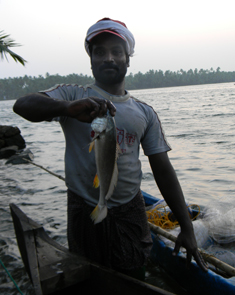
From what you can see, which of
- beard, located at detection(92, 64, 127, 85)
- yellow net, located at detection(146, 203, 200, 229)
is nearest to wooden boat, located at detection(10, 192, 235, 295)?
beard, located at detection(92, 64, 127, 85)

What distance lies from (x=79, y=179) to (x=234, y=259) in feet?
10.3

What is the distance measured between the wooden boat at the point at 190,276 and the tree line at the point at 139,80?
14357cm

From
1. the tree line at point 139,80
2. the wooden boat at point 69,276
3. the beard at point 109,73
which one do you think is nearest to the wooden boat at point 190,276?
the wooden boat at point 69,276

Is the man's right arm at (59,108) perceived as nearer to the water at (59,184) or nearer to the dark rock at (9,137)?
the water at (59,184)

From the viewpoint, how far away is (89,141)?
263 cm

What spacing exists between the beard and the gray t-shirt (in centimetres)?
10

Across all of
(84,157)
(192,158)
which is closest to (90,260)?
(84,157)

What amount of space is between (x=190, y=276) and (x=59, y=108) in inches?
128

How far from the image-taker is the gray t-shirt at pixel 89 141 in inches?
104

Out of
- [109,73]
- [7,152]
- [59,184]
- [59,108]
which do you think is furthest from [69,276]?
[7,152]

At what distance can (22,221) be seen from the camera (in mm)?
3008

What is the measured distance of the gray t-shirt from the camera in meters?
2.65

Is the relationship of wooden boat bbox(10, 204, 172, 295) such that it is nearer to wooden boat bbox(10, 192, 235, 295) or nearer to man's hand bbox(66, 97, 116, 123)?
wooden boat bbox(10, 192, 235, 295)

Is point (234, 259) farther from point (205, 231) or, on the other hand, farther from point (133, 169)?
point (133, 169)
